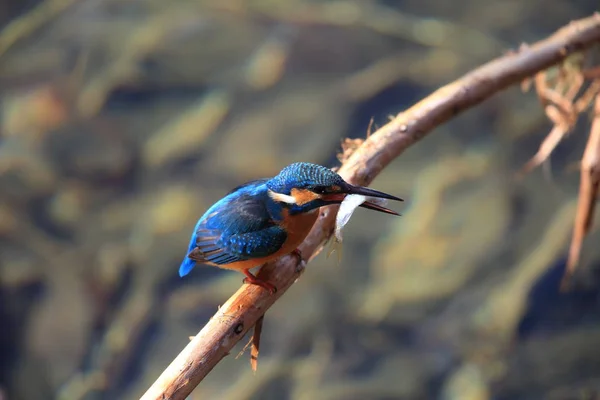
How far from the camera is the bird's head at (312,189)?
0.92m

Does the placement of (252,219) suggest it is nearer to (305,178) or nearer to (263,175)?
(305,178)

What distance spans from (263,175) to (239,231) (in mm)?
1480

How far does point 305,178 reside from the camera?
94 centimetres

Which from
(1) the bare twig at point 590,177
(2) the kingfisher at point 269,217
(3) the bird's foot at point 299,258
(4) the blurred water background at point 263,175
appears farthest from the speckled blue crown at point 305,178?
(4) the blurred water background at point 263,175

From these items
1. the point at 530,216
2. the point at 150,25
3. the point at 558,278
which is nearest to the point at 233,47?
the point at 150,25

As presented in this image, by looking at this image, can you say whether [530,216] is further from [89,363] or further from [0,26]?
[0,26]

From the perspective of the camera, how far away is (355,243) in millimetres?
2447

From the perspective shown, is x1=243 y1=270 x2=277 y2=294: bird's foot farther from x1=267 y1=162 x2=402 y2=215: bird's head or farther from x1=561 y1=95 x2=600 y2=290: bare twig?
x1=561 y1=95 x2=600 y2=290: bare twig

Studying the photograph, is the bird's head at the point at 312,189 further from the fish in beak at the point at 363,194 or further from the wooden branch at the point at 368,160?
the wooden branch at the point at 368,160

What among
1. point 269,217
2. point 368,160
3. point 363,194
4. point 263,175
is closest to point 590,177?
point 368,160

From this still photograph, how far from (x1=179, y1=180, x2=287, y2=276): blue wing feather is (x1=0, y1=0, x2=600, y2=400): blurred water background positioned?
4.40 feet

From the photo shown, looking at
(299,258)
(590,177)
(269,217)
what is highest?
(269,217)

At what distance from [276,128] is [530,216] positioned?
3.87 ft

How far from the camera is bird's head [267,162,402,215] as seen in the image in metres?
0.92
